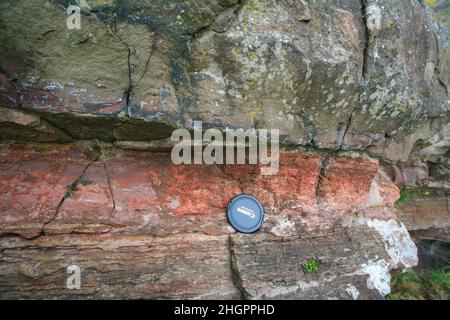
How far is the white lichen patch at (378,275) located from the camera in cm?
430

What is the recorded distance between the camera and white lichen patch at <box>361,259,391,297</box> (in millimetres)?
4301

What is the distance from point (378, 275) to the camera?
4418 millimetres

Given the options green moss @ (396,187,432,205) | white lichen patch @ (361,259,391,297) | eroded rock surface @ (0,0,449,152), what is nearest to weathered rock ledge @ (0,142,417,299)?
white lichen patch @ (361,259,391,297)

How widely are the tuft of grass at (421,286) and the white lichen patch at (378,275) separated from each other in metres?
0.59

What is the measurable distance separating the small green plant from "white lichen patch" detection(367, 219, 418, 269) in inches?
48.8

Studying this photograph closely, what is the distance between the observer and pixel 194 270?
380cm

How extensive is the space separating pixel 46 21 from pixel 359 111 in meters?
3.54

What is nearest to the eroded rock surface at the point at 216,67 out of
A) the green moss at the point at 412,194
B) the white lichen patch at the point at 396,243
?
the white lichen patch at the point at 396,243

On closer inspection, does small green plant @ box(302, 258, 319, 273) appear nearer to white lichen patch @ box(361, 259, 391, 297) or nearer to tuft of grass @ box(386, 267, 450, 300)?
white lichen patch @ box(361, 259, 391, 297)

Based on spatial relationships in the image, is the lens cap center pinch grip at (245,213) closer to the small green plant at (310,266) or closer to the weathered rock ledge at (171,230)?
the weathered rock ledge at (171,230)

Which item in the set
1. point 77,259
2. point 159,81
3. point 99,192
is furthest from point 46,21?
point 77,259

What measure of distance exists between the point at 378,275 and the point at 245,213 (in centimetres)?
185

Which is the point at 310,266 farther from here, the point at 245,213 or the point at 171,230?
the point at 171,230
